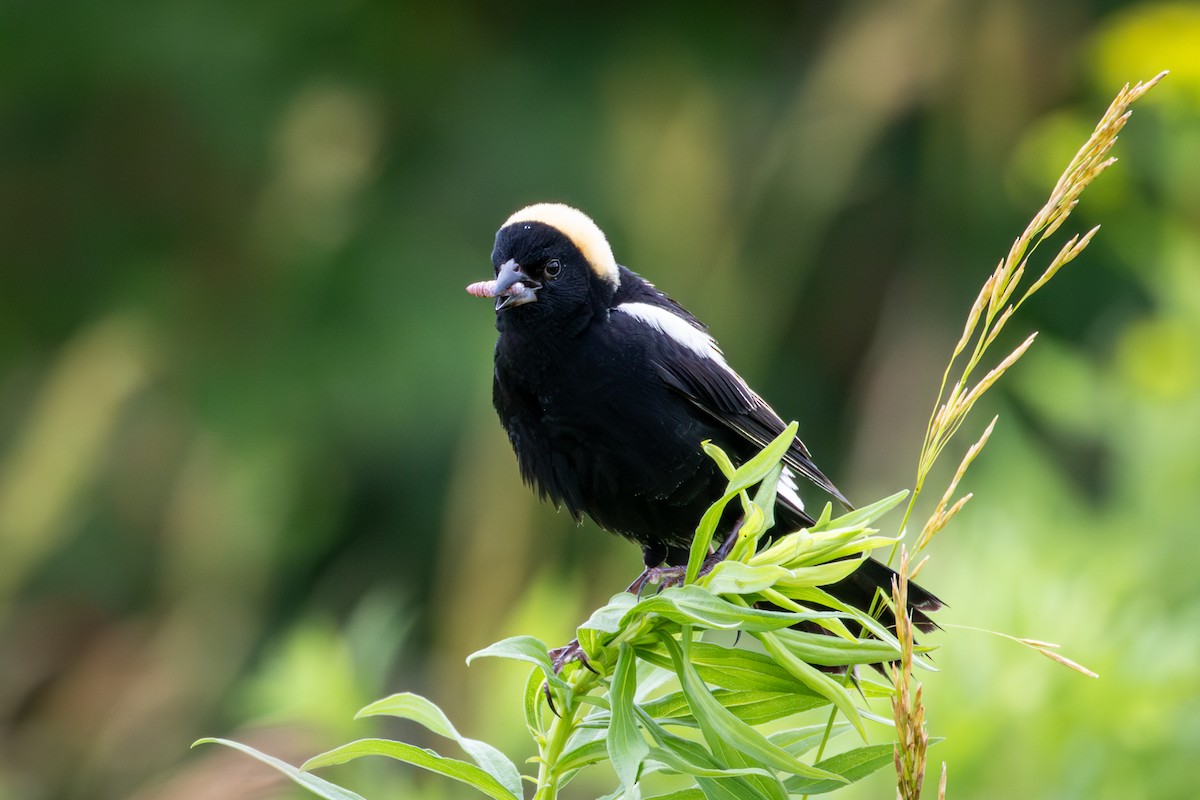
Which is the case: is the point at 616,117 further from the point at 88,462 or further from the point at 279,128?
the point at 88,462

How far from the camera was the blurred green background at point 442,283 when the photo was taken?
445 cm

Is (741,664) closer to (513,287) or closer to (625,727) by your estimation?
(625,727)

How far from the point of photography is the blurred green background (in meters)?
4.45

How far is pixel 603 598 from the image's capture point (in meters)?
4.54

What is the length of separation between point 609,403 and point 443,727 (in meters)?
0.92

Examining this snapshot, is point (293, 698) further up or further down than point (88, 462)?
further down

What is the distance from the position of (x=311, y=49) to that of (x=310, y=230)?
1.04m

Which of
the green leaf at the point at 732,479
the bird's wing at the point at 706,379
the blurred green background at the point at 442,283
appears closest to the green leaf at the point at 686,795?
the green leaf at the point at 732,479

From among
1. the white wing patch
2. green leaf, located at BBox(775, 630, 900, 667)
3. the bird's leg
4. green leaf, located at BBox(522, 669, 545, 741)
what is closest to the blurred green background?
the white wing patch

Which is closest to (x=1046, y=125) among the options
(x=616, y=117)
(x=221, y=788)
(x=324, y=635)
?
(x=616, y=117)

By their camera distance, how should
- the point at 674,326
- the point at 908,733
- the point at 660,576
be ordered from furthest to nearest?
the point at 674,326, the point at 660,576, the point at 908,733

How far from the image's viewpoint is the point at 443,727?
4.15ft

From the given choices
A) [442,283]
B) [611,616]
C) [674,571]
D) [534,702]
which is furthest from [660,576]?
[442,283]

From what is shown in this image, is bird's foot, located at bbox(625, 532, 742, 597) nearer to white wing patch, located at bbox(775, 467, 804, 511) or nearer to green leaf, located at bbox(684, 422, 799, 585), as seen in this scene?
white wing patch, located at bbox(775, 467, 804, 511)
